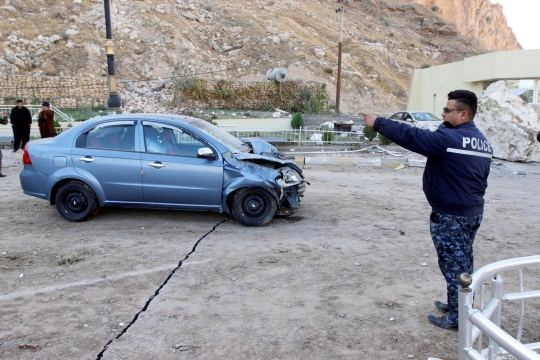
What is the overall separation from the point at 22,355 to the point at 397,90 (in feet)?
150

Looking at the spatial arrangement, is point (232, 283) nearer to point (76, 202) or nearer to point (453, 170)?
point (453, 170)

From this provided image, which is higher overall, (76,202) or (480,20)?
(480,20)

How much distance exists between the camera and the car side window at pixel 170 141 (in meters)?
6.44

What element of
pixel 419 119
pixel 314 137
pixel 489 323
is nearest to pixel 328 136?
pixel 314 137

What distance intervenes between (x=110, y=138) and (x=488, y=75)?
21.5 m

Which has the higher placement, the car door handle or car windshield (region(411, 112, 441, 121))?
car windshield (region(411, 112, 441, 121))

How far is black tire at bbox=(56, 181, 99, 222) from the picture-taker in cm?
650

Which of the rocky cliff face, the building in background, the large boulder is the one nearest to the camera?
the large boulder

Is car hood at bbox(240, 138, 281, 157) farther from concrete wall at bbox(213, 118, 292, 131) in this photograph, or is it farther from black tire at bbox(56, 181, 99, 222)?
→ concrete wall at bbox(213, 118, 292, 131)

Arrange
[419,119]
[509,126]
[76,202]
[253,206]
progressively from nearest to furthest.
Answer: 1. [253,206]
2. [76,202]
3. [509,126]
4. [419,119]

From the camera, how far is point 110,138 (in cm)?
657

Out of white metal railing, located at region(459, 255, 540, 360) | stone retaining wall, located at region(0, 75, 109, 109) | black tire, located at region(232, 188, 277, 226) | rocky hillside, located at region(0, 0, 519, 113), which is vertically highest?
rocky hillside, located at region(0, 0, 519, 113)

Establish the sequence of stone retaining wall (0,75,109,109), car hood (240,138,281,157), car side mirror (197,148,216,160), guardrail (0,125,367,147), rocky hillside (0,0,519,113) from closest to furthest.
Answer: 1. car side mirror (197,148,216,160)
2. car hood (240,138,281,157)
3. guardrail (0,125,367,147)
4. stone retaining wall (0,75,109,109)
5. rocky hillside (0,0,519,113)

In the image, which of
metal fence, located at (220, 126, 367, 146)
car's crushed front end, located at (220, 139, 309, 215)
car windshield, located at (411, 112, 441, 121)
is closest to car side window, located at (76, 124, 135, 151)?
car's crushed front end, located at (220, 139, 309, 215)
